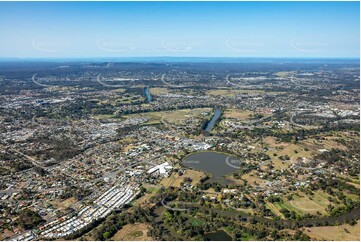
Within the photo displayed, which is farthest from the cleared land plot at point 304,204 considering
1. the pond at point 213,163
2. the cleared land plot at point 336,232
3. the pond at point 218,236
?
the pond at point 213,163

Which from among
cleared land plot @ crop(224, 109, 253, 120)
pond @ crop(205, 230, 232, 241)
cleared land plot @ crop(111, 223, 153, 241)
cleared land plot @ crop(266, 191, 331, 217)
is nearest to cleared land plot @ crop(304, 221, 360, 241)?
cleared land plot @ crop(266, 191, 331, 217)

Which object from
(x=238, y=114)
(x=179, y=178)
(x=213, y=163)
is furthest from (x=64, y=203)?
(x=238, y=114)

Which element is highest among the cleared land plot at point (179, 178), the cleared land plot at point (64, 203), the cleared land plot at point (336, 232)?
the cleared land plot at point (179, 178)

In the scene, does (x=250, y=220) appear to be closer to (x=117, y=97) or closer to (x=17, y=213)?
(x=17, y=213)

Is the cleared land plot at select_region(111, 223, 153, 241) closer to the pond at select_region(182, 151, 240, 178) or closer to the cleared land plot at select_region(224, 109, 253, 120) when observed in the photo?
the pond at select_region(182, 151, 240, 178)

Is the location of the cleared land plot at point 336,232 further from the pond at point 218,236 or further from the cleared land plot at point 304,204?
the pond at point 218,236

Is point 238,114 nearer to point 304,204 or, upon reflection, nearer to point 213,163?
point 213,163
